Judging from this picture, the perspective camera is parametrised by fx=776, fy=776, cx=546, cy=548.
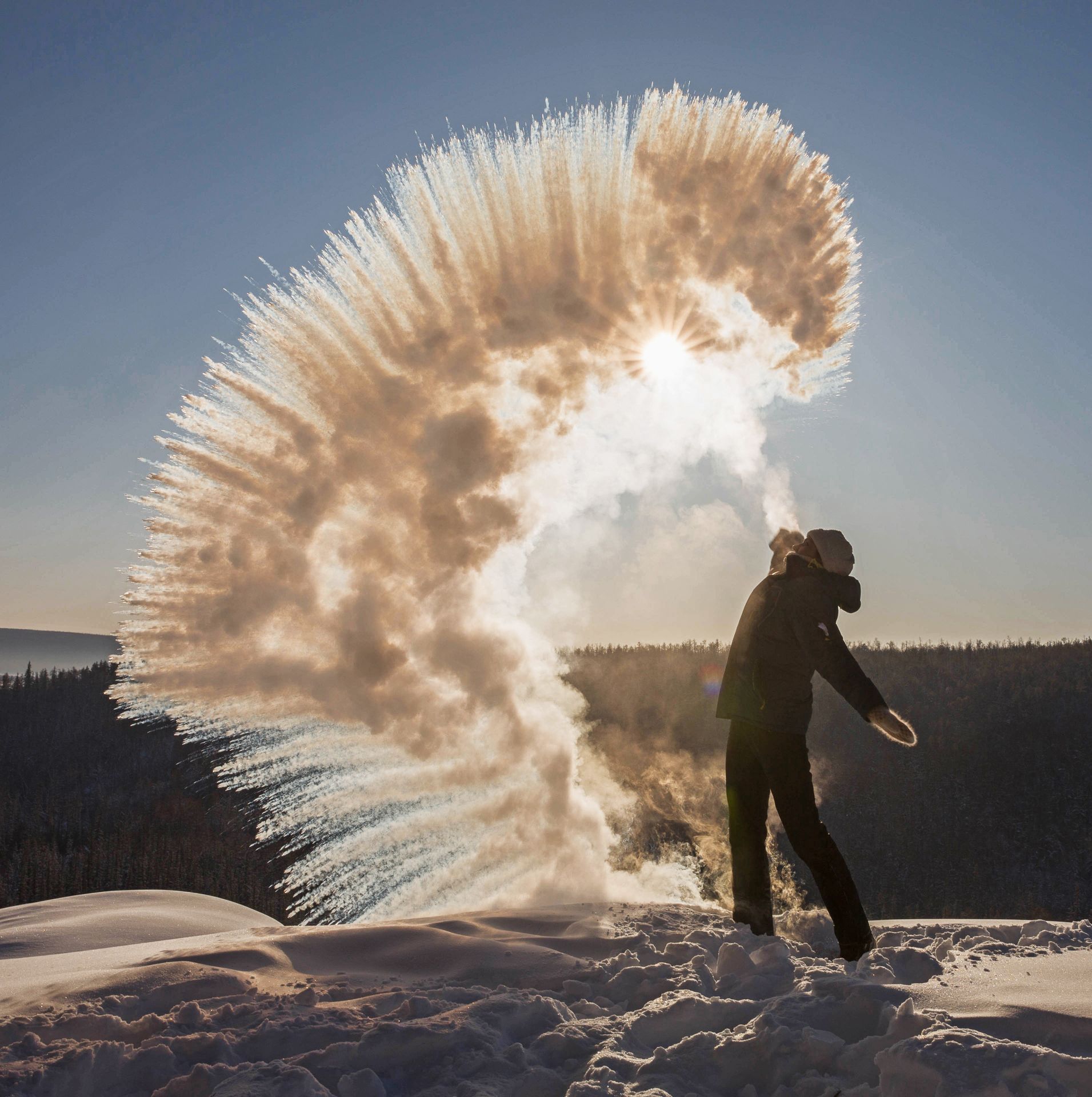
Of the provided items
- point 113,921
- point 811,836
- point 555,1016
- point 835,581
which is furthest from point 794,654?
point 113,921

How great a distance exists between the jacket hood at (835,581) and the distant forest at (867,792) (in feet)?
152

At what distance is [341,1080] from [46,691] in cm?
13861

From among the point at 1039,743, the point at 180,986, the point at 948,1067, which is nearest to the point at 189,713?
the point at 180,986

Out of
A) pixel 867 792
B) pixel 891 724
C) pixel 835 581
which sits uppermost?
pixel 835 581

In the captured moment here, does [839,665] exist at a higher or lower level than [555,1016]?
higher

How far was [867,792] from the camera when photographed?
75.9 metres

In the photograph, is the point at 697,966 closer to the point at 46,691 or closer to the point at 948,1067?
the point at 948,1067

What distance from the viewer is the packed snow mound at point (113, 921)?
473 centimetres

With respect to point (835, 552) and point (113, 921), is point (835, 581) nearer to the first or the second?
point (835, 552)

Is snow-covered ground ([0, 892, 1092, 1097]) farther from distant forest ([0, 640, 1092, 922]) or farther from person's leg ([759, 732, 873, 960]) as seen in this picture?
distant forest ([0, 640, 1092, 922])

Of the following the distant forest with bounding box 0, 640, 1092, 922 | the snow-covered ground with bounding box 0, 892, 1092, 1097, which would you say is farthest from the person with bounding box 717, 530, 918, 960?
the distant forest with bounding box 0, 640, 1092, 922

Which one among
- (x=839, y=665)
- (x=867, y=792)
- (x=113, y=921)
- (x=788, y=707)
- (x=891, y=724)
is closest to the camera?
Answer: (x=891, y=724)

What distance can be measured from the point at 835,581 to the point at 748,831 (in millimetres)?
1459

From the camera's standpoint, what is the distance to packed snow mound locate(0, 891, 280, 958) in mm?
4734
